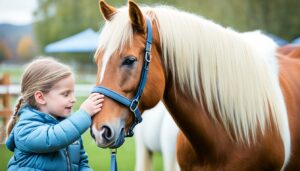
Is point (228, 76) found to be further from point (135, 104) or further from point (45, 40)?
point (45, 40)

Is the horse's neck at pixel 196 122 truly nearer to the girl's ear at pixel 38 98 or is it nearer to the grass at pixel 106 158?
the girl's ear at pixel 38 98

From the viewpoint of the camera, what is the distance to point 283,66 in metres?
3.11

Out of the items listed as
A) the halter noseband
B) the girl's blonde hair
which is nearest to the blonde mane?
the halter noseband

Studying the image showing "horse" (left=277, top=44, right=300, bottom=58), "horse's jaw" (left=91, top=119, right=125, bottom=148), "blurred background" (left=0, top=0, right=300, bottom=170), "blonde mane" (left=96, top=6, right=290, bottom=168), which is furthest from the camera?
"blurred background" (left=0, top=0, right=300, bottom=170)

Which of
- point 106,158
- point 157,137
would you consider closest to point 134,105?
point 157,137

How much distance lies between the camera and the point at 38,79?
7.59ft

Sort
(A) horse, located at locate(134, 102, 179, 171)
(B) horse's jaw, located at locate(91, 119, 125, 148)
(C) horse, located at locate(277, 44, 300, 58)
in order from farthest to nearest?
(A) horse, located at locate(134, 102, 179, 171) < (C) horse, located at locate(277, 44, 300, 58) < (B) horse's jaw, located at locate(91, 119, 125, 148)

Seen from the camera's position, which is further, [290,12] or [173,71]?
[290,12]

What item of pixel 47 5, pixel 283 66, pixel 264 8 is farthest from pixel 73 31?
pixel 283 66

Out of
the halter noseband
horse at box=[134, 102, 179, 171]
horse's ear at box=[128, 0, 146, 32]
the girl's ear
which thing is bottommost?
horse at box=[134, 102, 179, 171]

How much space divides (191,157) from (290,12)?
22.0m

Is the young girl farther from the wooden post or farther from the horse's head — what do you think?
the wooden post

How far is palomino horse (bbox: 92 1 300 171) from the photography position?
2.27 metres

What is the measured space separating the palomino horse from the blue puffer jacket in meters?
0.25
